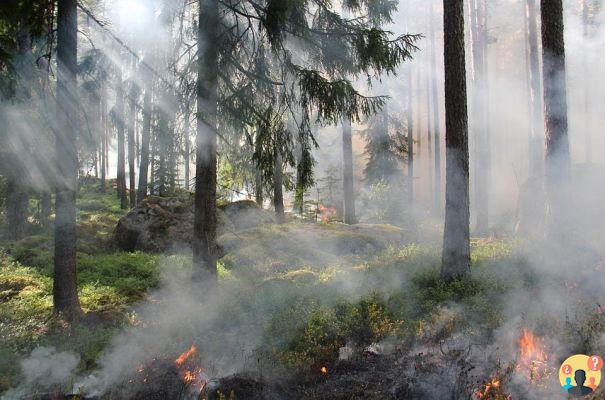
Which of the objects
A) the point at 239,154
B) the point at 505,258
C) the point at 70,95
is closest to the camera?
the point at 70,95

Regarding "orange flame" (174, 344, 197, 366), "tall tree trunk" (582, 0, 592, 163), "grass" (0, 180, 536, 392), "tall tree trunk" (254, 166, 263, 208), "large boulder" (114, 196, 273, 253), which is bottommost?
"orange flame" (174, 344, 197, 366)

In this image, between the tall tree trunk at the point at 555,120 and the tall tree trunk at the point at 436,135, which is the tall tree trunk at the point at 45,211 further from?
the tall tree trunk at the point at 436,135

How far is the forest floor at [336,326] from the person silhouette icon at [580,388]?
0.18m

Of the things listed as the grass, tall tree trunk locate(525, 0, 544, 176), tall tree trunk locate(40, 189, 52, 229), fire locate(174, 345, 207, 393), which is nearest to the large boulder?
the grass

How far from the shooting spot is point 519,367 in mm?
5793

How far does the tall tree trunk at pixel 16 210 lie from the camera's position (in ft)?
49.8

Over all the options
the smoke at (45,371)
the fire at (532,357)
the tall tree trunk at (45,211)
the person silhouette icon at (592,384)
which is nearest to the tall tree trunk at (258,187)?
the smoke at (45,371)

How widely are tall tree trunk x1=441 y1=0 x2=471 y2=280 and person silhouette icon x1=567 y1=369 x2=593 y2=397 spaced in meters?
3.27

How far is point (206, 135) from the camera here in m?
9.45

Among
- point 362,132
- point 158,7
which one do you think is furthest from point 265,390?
point 362,132

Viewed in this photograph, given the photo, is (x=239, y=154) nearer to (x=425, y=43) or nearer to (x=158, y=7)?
(x=158, y=7)

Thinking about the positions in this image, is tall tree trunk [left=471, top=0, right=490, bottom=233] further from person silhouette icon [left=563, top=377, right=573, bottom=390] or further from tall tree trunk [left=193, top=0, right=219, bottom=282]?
person silhouette icon [left=563, top=377, right=573, bottom=390]

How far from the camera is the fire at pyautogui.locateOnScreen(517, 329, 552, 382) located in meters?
5.58

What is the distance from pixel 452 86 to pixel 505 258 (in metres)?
4.22
